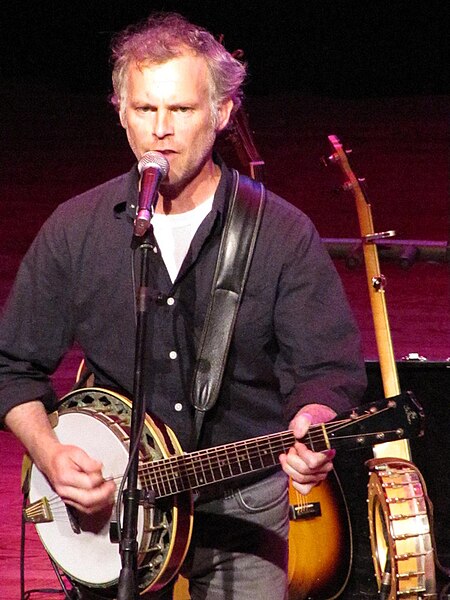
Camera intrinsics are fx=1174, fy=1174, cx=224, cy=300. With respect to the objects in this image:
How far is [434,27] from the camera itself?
1941cm

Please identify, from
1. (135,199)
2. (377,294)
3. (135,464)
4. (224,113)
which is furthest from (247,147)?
(135,464)

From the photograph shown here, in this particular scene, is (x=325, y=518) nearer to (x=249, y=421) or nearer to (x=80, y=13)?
(x=249, y=421)

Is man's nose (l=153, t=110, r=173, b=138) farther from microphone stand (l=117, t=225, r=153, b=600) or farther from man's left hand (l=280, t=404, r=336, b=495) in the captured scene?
man's left hand (l=280, t=404, r=336, b=495)

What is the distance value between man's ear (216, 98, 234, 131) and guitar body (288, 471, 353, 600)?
6.39 ft

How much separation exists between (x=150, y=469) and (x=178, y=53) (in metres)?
1.27

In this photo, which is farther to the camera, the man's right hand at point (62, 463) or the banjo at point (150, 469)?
the man's right hand at point (62, 463)

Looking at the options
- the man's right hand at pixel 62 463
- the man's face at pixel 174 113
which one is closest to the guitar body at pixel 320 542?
the man's right hand at pixel 62 463

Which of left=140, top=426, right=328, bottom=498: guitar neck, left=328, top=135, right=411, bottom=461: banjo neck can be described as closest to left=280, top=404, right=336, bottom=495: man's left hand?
left=140, top=426, right=328, bottom=498: guitar neck

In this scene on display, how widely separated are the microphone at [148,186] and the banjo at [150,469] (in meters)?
0.73

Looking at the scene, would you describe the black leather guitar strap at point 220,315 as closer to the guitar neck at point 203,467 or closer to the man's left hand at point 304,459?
the guitar neck at point 203,467

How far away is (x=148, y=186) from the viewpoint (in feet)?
10.0

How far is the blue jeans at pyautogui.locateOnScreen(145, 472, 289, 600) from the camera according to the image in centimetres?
358

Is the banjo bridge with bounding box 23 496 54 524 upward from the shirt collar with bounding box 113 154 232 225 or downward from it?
downward

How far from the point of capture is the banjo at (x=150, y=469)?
10.7ft
